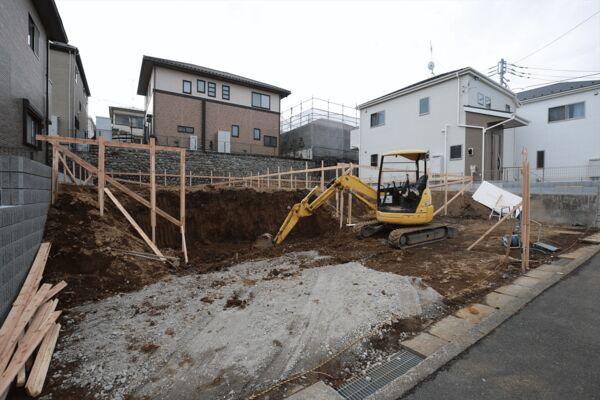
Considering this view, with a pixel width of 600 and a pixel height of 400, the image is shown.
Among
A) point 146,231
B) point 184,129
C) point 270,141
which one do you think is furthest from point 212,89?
point 146,231

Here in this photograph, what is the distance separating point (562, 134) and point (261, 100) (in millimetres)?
23425

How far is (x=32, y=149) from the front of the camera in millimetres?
10375

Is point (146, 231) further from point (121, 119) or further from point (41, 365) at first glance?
point (121, 119)

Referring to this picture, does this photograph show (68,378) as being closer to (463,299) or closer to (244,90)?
(463,299)

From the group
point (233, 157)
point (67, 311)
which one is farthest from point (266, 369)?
point (233, 157)

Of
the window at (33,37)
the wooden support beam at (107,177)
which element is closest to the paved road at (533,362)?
the wooden support beam at (107,177)

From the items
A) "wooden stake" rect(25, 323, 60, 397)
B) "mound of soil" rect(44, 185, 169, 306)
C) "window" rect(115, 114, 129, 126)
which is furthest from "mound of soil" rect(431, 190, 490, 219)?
"window" rect(115, 114, 129, 126)

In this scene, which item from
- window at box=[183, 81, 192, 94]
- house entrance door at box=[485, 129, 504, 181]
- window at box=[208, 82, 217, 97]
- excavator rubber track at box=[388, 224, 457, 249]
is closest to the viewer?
excavator rubber track at box=[388, 224, 457, 249]

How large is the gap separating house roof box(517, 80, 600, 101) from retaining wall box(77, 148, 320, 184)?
17.8m

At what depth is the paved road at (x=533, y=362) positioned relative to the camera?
2500mm

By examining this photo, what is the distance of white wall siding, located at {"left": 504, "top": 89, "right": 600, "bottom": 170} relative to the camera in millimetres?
18344

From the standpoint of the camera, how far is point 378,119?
2341cm

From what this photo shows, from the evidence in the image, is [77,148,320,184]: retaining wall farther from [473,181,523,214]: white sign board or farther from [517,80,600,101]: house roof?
[517,80,600,101]: house roof

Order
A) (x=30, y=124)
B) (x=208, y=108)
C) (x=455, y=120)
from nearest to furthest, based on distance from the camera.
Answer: (x=30, y=124) < (x=455, y=120) < (x=208, y=108)
